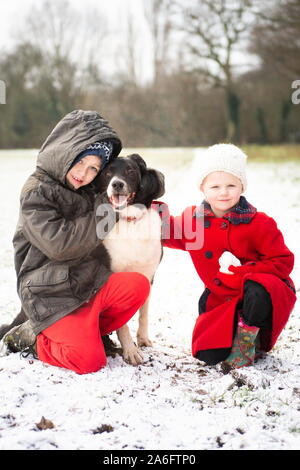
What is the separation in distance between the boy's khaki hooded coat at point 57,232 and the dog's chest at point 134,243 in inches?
5.5

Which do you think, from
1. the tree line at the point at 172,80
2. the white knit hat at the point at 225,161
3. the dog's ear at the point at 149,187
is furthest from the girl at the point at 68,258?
the tree line at the point at 172,80

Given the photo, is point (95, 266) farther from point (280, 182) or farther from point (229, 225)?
point (280, 182)

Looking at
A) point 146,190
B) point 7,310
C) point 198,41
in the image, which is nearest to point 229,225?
point 146,190

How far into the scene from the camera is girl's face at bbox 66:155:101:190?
2332mm

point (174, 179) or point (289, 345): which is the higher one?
point (289, 345)

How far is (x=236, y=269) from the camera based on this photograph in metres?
2.38

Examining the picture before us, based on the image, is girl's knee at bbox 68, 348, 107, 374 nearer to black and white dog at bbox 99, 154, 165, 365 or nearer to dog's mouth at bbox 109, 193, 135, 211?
black and white dog at bbox 99, 154, 165, 365

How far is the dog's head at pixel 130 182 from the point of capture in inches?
93.6

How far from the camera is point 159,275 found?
14.6 ft

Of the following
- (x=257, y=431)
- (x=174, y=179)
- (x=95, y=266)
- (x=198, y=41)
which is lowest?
(x=174, y=179)

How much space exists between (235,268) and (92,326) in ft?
2.70

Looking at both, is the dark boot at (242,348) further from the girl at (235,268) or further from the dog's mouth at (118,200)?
the dog's mouth at (118,200)

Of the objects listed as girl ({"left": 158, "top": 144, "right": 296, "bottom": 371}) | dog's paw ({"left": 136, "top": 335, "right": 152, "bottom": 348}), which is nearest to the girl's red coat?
girl ({"left": 158, "top": 144, "right": 296, "bottom": 371})

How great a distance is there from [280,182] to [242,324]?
7.68 meters
